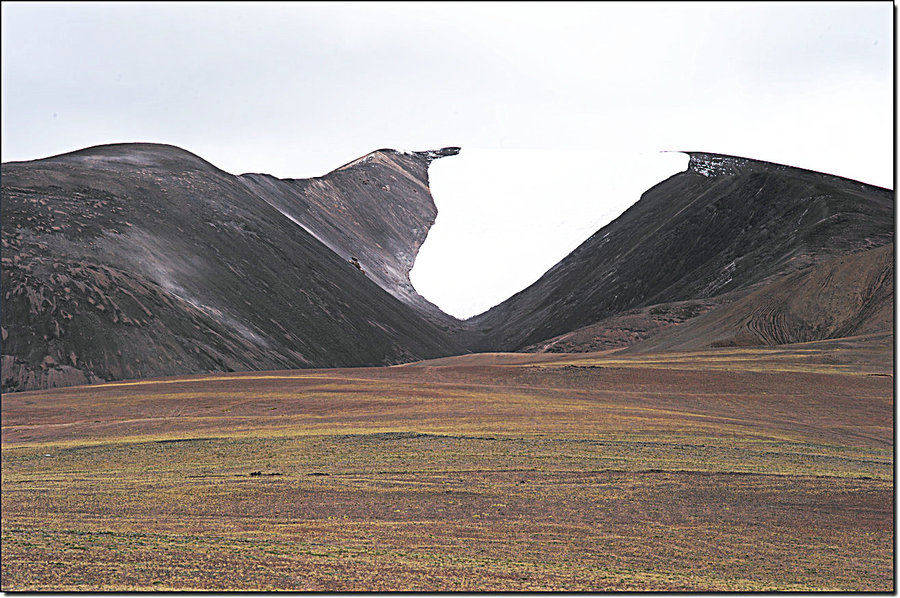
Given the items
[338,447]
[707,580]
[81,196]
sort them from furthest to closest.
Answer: [81,196]
[338,447]
[707,580]

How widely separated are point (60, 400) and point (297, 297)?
36.2 m

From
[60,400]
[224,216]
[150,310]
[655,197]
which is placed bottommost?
[60,400]

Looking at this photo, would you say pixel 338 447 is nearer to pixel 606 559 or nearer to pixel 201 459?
pixel 201 459

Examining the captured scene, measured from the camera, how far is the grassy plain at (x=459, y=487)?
45.8 ft

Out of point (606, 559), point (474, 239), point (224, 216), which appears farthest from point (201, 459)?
point (474, 239)

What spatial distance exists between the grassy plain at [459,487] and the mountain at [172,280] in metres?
11.3

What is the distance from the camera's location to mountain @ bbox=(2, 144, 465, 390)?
56.8 meters

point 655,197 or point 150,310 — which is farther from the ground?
point 655,197

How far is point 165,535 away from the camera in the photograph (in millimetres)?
16016

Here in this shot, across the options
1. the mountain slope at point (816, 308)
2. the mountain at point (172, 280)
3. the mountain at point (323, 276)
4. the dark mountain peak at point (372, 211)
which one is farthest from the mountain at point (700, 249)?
the mountain at point (172, 280)

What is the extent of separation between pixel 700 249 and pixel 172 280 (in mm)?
52965

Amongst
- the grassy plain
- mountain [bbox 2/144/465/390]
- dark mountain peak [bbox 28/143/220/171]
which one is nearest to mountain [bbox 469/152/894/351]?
mountain [bbox 2/144/465/390]

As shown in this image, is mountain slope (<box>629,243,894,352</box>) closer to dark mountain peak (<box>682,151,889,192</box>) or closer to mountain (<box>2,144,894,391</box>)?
mountain (<box>2,144,894,391</box>)

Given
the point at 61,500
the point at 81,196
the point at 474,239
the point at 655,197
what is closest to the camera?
the point at 61,500
